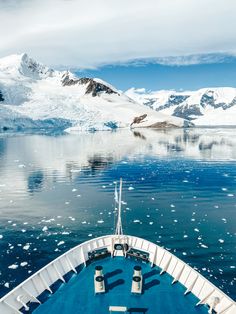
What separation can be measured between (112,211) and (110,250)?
13472 millimetres

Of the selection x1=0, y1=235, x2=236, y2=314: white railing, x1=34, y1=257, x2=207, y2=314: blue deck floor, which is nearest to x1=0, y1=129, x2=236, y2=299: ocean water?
x1=0, y1=235, x2=236, y2=314: white railing

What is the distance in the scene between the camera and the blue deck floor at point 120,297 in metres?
16.2

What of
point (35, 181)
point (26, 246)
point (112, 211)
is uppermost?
point (35, 181)

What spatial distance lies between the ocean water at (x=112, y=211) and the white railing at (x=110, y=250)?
3647 mm

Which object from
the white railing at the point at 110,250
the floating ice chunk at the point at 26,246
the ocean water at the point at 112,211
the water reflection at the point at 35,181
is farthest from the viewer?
the water reflection at the point at 35,181

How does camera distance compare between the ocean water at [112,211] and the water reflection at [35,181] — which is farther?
the water reflection at [35,181]

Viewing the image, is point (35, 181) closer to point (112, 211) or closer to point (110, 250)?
point (112, 211)

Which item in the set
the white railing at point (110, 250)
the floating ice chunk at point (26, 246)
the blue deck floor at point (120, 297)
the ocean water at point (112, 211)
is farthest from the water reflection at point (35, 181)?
the blue deck floor at point (120, 297)

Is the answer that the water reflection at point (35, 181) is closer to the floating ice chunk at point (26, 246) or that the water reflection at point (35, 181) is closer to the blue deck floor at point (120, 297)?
the floating ice chunk at point (26, 246)

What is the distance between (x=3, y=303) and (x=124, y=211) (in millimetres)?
20356

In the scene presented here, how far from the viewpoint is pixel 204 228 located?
3003 centimetres

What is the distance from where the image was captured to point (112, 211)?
34.9m

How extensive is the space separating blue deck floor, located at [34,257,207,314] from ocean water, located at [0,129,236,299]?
4.45m

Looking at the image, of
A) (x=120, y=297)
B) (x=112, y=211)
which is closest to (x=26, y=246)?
(x=112, y=211)
